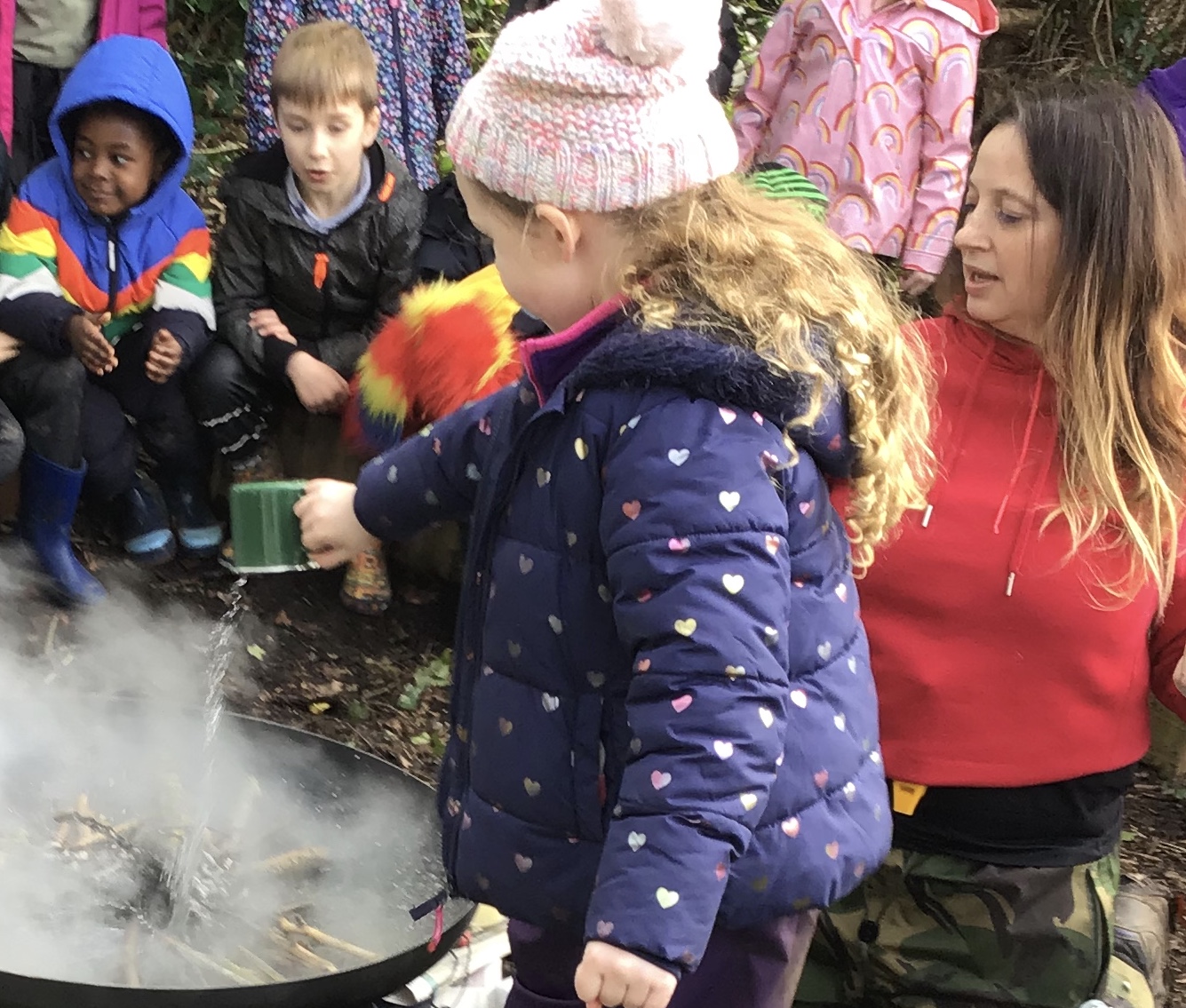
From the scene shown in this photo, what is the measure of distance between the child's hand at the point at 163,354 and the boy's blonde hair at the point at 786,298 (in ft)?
7.71

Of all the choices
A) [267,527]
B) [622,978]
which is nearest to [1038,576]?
[622,978]

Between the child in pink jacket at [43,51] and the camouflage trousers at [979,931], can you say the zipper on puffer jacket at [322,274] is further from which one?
the camouflage trousers at [979,931]

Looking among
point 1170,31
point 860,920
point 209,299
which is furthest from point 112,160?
point 1170,31

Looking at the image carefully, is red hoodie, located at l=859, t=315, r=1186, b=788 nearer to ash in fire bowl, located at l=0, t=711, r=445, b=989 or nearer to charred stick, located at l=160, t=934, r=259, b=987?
ash in fire bowl, located at l=0, t=711, r=445, b=989

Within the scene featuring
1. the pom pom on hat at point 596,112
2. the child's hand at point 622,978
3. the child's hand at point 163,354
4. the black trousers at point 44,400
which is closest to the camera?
the child's hand at point 622,978

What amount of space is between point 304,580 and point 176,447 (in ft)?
1.74

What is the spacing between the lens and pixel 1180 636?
2.09 metres

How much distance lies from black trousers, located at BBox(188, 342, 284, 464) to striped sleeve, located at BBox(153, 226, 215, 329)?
113mm

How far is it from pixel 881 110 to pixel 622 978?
315cm

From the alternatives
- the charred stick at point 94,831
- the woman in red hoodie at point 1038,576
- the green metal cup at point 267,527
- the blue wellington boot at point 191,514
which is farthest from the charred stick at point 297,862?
the blue wellington boot at point 191,514

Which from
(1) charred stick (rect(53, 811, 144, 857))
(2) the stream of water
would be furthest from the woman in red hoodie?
(1) charred stick (rect(53, 811, 144, 857))

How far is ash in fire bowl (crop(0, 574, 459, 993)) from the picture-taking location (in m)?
2.17

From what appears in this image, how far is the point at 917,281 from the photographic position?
411 centimetres

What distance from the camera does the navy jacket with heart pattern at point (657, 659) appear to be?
1.37 metres
